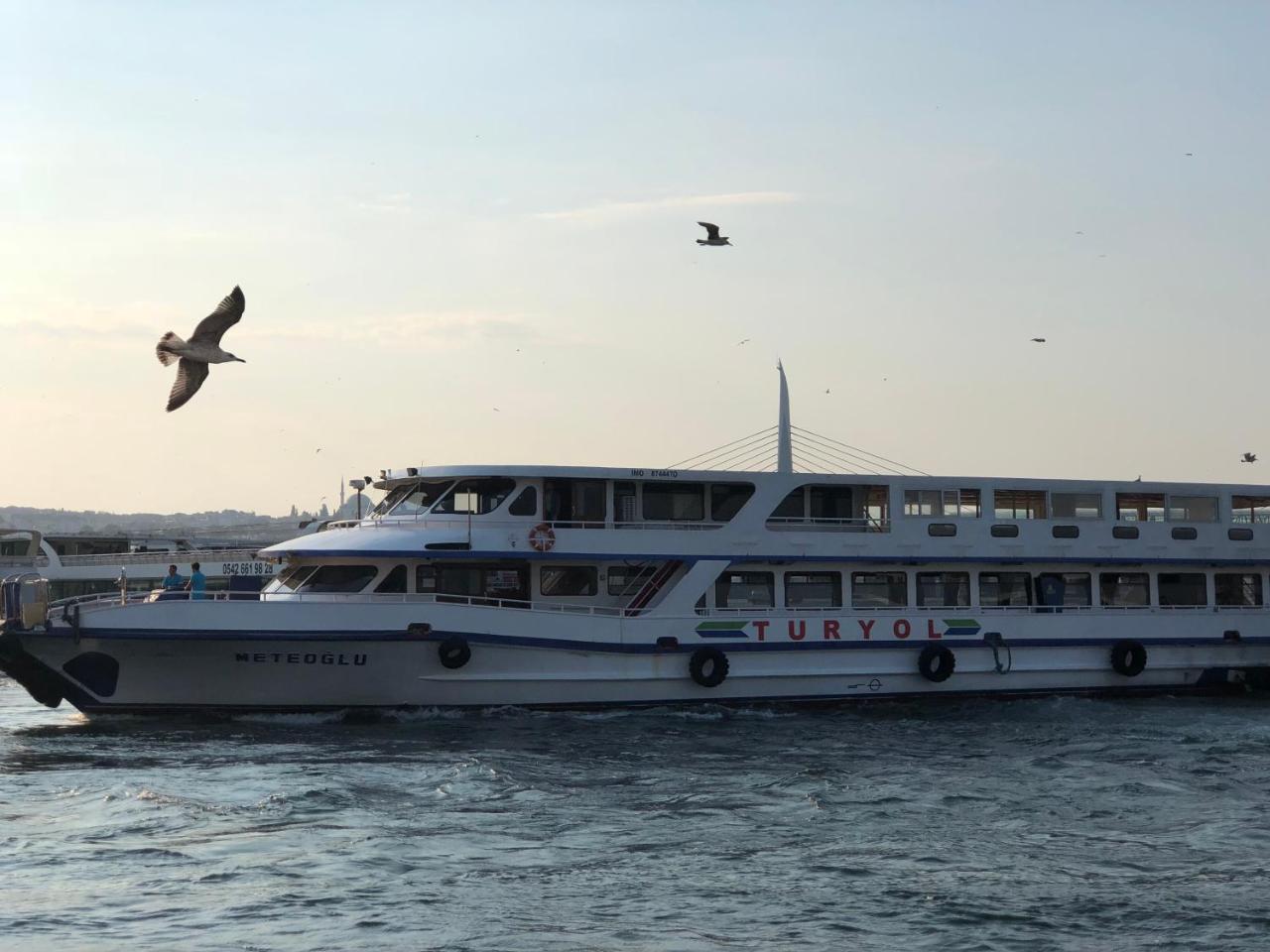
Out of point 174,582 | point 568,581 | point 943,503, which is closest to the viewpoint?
point 568,581

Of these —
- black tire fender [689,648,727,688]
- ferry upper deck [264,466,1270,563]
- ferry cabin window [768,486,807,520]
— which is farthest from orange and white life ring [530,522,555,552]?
Result: ferry cabin window [768,486,807,520]

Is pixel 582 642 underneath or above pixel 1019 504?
underneath

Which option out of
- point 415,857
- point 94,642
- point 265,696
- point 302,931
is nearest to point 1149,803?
point 415,857

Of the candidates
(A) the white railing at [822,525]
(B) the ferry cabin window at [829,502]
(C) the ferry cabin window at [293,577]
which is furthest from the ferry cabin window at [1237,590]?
(C) the ferry cabin window at [293,577]

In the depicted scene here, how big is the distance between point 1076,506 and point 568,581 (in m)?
10.1

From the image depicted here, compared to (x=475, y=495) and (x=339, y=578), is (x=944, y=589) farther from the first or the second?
(x=339, y=578)

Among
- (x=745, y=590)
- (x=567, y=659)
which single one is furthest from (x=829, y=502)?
(x=567, y=659)

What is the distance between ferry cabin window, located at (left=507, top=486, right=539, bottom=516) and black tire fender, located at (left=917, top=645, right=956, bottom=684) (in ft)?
24.8

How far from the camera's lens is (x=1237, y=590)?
3058 cm

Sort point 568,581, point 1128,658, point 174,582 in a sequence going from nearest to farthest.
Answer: point 568,581, point 174,582, point 1128,658

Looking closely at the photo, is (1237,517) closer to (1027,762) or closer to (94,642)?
(1027,762)

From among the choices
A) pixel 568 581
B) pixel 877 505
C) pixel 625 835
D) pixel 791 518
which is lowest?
pixel 625 835

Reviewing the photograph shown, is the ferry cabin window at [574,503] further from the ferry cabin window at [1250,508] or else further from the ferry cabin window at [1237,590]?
the ferry cabin window at [1250,508]

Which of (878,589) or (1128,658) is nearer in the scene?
(878,589)
